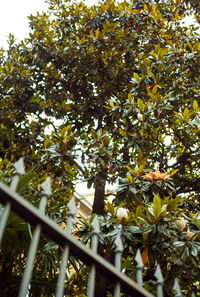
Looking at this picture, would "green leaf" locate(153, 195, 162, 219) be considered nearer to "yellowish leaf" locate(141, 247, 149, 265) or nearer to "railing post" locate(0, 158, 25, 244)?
"yellowish leaf" locate(141, 247, 149, 265)

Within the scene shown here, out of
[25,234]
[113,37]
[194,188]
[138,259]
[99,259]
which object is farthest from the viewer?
[113,37]

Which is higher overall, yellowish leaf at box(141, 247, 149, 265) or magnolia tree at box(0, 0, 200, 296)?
magnolia tree at box(0, 0, 200, 296)

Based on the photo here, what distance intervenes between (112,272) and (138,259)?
0.20 metres

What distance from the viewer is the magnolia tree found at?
4742mm

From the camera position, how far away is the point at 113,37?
676 cm

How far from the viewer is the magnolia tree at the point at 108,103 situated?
4742 mm

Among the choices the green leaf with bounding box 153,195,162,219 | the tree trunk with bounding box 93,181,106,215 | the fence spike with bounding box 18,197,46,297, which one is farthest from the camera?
the tree trunk with bounding box 93,181,106,215

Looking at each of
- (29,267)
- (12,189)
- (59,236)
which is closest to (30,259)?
(29,267)

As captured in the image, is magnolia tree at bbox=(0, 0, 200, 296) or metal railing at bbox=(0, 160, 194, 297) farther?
magnolia tree at bbox=(0, 0, 200, 296)

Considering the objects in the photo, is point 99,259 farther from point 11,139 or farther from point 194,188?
point 11,139

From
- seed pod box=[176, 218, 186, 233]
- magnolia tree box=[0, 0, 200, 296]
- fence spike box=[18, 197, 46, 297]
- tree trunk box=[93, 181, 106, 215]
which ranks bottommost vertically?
fence spike box=[18, 197, 46, 297]

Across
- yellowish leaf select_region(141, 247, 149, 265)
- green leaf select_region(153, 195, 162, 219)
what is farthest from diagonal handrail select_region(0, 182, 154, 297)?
yellowish leaf select_region(141, 247, 149, 265)

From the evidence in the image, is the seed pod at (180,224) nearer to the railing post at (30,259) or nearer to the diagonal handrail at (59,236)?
the diagonal handrail at (59,236)

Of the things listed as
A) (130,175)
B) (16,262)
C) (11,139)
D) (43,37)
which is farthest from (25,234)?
(43,37)
